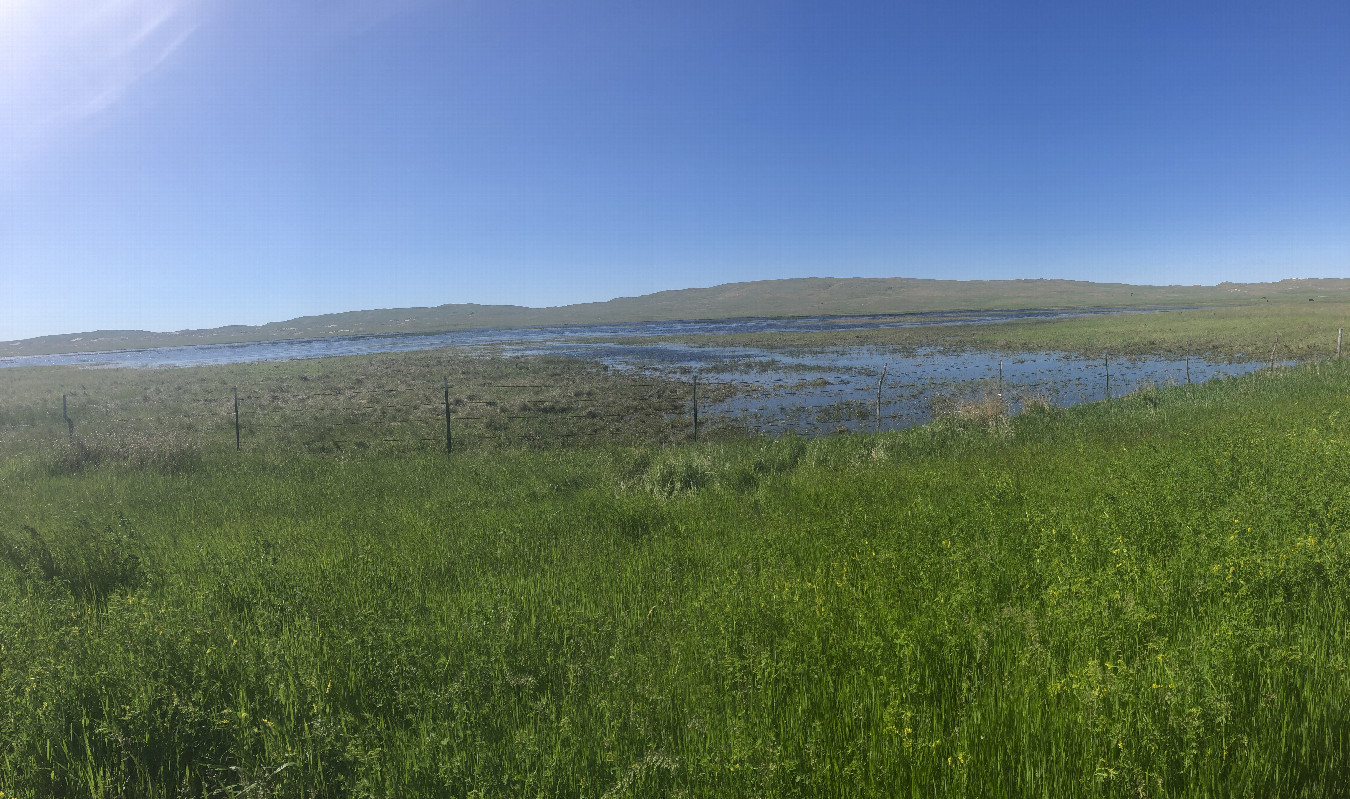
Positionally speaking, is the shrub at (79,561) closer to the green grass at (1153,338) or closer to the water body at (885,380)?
the water body at (885,380)

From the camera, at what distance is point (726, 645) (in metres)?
4.43

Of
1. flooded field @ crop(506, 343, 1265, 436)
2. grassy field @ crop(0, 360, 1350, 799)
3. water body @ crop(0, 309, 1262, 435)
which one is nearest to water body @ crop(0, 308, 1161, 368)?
water body @ crop(0, 309, 1262, 435)

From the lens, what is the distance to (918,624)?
4398 mm

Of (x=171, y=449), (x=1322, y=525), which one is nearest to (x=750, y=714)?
(x=1322, y=525)

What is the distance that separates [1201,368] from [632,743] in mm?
40559

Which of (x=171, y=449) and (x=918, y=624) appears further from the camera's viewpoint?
(x=171, y=449)

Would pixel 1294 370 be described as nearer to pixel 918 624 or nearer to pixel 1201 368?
pixel 1201 368

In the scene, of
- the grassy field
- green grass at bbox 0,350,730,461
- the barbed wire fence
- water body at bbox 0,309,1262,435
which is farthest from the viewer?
water body at bbox 0,309,1262,435

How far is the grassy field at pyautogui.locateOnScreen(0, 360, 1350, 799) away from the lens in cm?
320

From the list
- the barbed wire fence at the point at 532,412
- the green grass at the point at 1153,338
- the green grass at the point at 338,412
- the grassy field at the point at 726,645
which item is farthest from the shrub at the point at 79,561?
the green grass at the point at 1153,338

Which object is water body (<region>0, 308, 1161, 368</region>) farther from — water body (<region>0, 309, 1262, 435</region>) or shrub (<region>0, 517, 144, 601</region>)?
shrub (<region>0, 517, 144, 601</region>)

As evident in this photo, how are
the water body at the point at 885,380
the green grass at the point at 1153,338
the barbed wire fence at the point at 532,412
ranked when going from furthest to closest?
the green grass at the point at 1153,338, the water body at the point at 885,380, the barbed wire fence at the point at 532,412

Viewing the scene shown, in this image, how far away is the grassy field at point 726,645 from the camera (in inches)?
126

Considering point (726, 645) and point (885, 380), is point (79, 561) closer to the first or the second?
point (726, 645)
